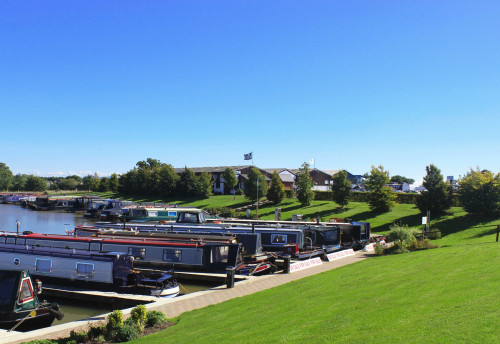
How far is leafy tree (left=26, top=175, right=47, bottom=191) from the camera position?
137863 mm

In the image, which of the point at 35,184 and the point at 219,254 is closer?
the point at 219,254

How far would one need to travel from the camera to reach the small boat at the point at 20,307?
1344 centimetres

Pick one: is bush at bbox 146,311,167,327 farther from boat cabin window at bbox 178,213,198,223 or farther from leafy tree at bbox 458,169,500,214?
leafy tree at bbox 458,169,500,214

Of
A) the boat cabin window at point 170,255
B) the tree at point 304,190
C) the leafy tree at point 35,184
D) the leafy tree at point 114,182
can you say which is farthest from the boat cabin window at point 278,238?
the leafy tree at point 35,184

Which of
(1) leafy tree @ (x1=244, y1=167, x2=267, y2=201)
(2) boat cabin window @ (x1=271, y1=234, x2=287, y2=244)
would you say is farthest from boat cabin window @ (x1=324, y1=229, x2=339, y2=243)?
(1) leafy tree @ (x1=244, y1=167, x2=267, y2=201)

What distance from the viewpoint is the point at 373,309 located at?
1024 cm

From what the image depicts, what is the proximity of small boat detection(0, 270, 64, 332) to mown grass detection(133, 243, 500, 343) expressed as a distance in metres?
5.07

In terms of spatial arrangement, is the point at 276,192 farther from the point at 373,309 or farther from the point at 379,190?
the point at 373,309

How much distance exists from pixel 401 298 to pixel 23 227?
168 ft

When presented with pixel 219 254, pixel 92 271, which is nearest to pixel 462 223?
pixel 219 254

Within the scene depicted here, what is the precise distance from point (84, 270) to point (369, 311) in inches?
564

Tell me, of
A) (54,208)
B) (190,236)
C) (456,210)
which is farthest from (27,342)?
(54,208)

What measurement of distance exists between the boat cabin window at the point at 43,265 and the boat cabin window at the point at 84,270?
1858 millimetres

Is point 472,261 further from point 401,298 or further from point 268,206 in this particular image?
point 268,206
